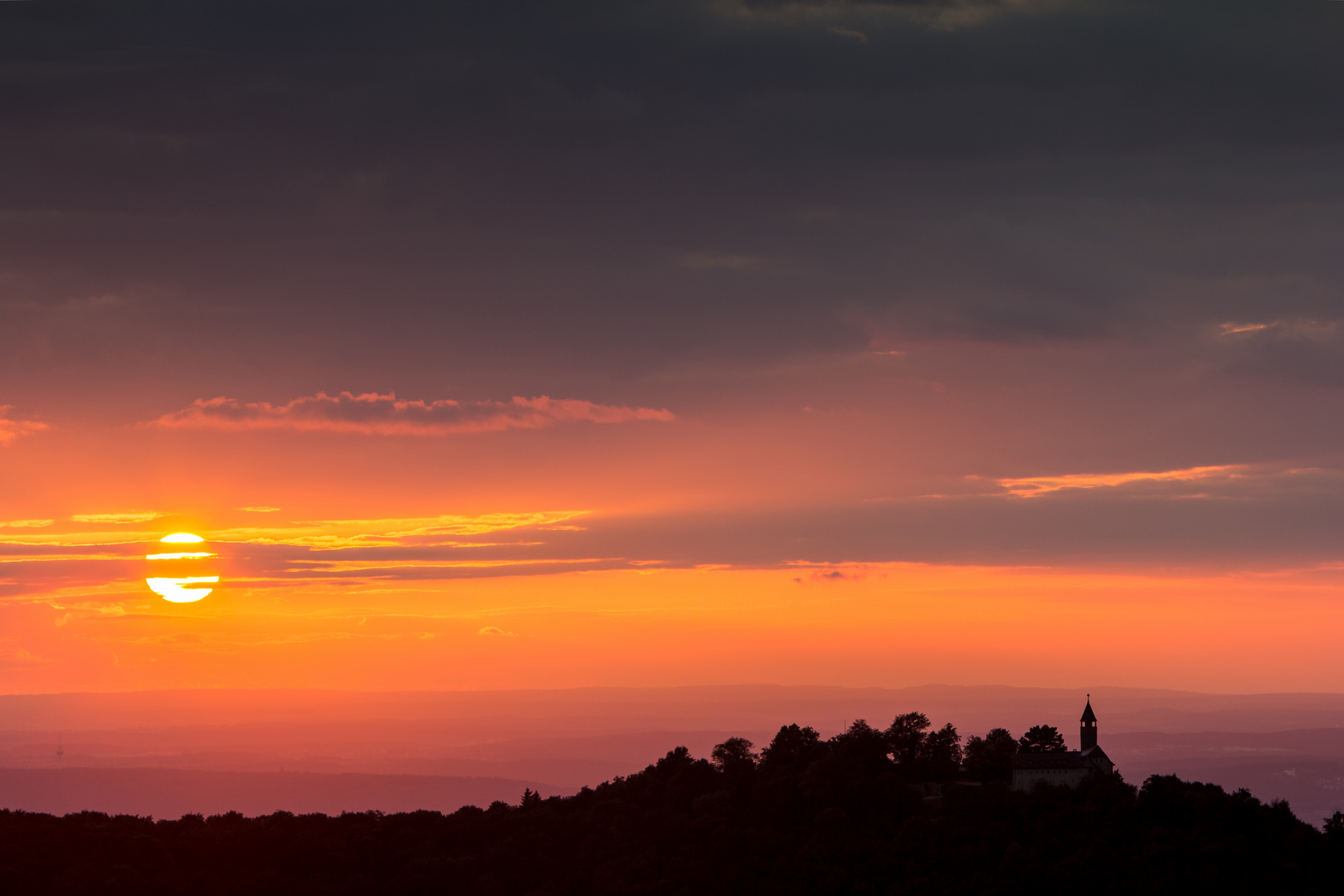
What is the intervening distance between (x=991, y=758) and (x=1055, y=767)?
7.71 metres

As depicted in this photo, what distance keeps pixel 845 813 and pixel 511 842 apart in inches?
1784

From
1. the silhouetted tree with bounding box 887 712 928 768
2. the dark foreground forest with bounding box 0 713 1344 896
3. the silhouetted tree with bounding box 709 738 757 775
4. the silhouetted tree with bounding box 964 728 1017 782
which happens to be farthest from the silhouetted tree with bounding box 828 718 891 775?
the silhouetted tree with bounding box 709 738 757 775

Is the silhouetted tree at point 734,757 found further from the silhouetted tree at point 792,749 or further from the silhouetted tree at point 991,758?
the silhouetted tree at point 991,758

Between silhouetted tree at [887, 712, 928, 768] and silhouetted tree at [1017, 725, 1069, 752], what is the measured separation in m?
12.7

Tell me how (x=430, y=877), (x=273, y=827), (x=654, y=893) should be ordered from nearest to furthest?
1. (x=654, y=893)
2. (x=430, y=877)
3. (x=273, y=827)

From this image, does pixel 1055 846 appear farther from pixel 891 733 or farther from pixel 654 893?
pixel 654 893

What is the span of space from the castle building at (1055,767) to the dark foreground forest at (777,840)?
171 centimetres

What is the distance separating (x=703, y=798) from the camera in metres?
176

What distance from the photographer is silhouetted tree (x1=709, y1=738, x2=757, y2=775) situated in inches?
7224

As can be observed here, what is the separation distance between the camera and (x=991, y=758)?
16375 cm

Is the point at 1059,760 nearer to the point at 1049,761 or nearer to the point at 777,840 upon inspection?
the point at 1049,761

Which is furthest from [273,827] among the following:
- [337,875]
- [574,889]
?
[574,889]

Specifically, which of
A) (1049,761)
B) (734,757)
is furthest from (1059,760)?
(734,757)

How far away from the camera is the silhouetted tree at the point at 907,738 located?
17200 centimetres
